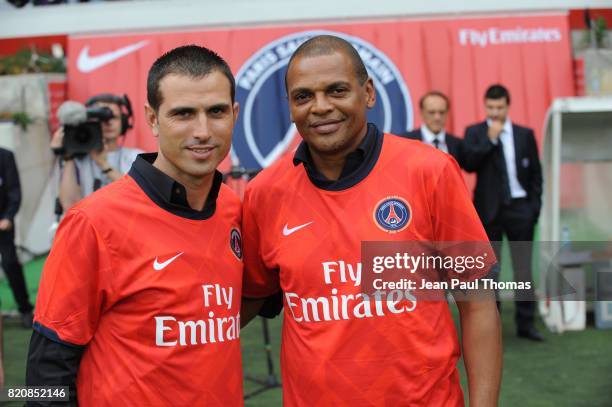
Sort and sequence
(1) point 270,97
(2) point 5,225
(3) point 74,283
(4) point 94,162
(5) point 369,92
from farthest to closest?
1. (1) point 270,97
2. (2) point 5,225
3. (4) point 94,162
4. (5) point 369,92
5. (3) point 74,283

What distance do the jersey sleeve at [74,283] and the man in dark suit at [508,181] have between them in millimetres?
4559

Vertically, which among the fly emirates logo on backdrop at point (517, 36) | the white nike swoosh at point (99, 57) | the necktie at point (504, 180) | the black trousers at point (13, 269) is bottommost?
the black trousers at point (13, 269)

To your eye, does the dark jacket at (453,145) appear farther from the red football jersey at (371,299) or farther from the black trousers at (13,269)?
the red football jersey at (371,299)

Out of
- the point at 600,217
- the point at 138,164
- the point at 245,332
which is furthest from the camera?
the point at 600,217

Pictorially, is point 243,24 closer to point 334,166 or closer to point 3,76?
point 3,76

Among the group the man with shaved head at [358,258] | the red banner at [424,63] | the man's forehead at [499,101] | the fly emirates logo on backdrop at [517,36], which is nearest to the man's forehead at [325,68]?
the man with shaved head at [358,258]

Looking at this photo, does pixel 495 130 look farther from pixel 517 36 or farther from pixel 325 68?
pixel 325 68

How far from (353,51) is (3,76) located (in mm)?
9273

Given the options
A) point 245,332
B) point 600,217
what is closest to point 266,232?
point 245,332

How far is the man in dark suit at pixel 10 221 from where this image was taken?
6711mm

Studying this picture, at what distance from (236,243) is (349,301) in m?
0.37

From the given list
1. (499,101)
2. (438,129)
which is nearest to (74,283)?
(438,129)

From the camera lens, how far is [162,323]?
2039mm

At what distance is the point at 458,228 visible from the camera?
2.15 metres
